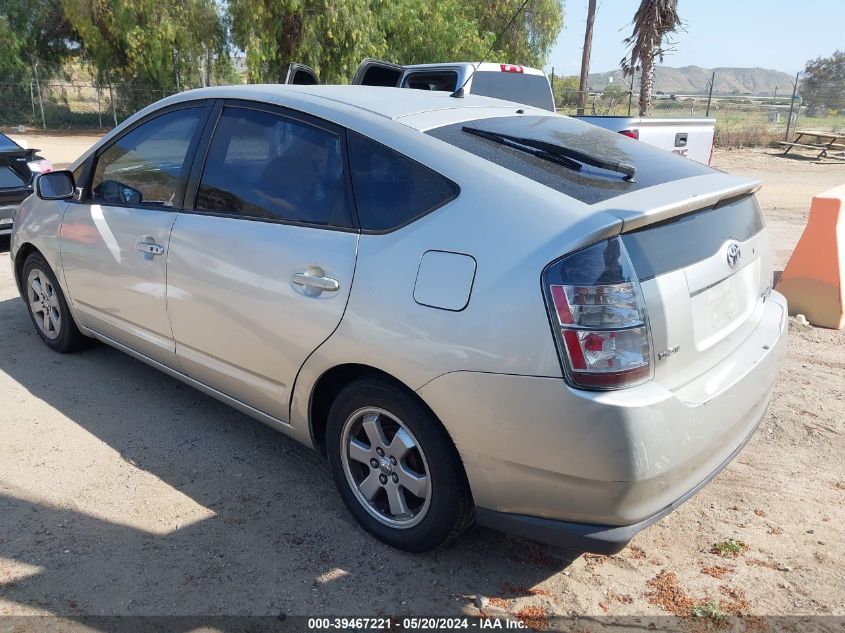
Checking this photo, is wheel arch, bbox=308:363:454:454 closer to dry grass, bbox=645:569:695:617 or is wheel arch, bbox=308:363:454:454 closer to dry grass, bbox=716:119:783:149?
dry grass, bbox=645:569:695:617

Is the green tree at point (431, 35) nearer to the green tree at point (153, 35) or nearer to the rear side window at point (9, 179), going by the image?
the green tree at point (153, 35)

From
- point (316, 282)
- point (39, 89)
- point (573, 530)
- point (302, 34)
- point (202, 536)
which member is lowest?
point (202, 536)

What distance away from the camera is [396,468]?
2777 mm

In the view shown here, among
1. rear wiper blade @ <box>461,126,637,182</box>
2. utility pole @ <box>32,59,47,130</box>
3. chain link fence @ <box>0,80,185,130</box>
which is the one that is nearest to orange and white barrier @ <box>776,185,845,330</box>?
rear wiper blade @ <box>461,126,637,182</box>

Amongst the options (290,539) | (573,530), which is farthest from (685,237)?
(290,539)

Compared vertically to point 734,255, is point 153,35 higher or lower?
higher

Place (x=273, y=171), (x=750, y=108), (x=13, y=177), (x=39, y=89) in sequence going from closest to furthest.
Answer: (x=273, y=171) → (x=13, y=177) → (x=750, y=108) → (x=39, y=89)

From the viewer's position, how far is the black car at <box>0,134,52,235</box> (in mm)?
7891

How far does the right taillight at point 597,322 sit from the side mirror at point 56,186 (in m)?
3.34

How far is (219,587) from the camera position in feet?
8.74

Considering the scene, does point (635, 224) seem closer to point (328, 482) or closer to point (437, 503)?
point (437, 503)

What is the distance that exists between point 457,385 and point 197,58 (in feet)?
89.8

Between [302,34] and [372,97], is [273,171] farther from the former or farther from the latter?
[302,34]

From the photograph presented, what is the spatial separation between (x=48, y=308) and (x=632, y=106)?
21794 mm
